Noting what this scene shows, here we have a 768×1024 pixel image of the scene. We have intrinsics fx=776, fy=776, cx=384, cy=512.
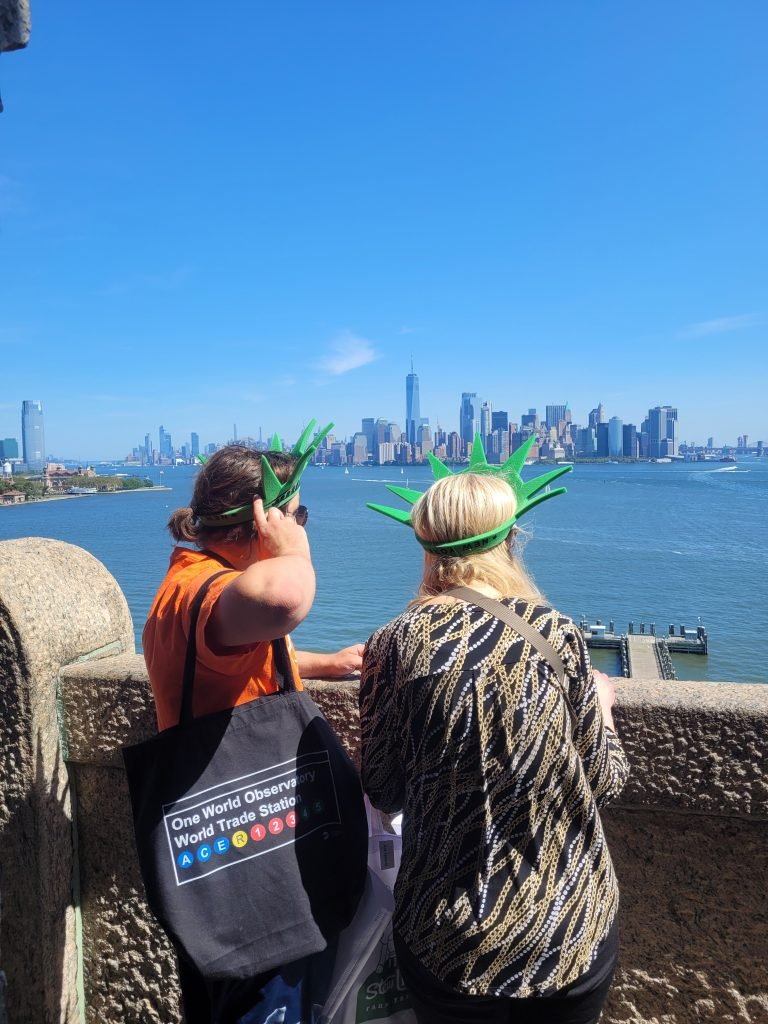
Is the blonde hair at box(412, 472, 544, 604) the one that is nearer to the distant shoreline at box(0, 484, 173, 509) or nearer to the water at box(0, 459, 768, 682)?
the water at box(0, 459, 768, 682)

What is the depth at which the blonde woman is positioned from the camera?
1464 mm

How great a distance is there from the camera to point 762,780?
189 cm

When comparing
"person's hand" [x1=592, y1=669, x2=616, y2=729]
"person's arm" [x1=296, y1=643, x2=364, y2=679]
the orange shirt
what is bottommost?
"person's arm" [x1=296, y1=643, x2=364, y2=679]

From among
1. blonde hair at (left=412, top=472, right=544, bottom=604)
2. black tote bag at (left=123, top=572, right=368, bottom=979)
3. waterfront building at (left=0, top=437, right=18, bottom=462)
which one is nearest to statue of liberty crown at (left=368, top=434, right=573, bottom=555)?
blonde hair at (left=412, top=472, right=544, bottom=604)

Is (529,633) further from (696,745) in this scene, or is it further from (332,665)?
(332,665)

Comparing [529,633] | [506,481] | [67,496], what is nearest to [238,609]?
[529,633]

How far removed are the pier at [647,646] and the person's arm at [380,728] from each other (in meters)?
37.4

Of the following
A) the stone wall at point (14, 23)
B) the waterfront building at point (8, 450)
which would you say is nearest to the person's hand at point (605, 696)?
the stone wall at point (14, 23)

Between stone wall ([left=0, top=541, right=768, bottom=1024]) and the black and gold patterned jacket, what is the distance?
0.51 metres

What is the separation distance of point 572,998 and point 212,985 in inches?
30.1

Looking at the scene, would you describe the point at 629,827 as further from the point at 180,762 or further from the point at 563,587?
the point at 563,587

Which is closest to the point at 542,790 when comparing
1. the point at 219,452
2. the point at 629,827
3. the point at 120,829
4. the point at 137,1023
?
the point at 629,827

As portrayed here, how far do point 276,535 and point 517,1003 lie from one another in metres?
1.04

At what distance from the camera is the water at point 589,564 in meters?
43.8
